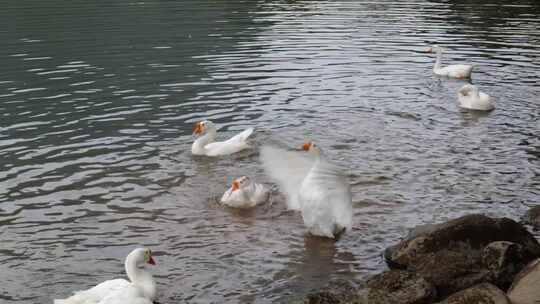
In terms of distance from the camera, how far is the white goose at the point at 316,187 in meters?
11.4

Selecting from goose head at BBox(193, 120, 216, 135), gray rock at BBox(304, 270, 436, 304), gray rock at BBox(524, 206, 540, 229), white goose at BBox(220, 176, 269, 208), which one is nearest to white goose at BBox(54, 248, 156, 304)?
gray rock at BBox(304, 270, 436, 304)

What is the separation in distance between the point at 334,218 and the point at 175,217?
274cm

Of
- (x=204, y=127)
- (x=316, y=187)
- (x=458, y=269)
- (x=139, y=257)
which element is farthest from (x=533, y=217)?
(x=204, y=127)

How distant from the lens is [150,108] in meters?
19.5

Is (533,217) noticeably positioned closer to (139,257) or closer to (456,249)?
(456,249)

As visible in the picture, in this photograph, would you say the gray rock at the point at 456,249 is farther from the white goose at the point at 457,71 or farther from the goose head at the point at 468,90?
the white goose at the point at 457,71

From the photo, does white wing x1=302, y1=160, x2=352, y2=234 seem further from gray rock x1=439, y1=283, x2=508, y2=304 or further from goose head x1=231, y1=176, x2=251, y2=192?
gray rock x1=439, y1=283, x2=508, y2=304

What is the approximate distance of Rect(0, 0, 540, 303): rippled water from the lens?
429 inches

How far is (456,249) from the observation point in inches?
388

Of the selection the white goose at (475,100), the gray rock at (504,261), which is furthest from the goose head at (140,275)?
the white goose at (475,100)

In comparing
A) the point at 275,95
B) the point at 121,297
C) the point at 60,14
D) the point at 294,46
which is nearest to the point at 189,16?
the point at 60,14

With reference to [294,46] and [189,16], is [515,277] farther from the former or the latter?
[189,16]

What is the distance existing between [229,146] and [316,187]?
4.66 meters

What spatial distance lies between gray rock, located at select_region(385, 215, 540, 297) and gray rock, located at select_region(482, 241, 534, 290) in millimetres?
71
